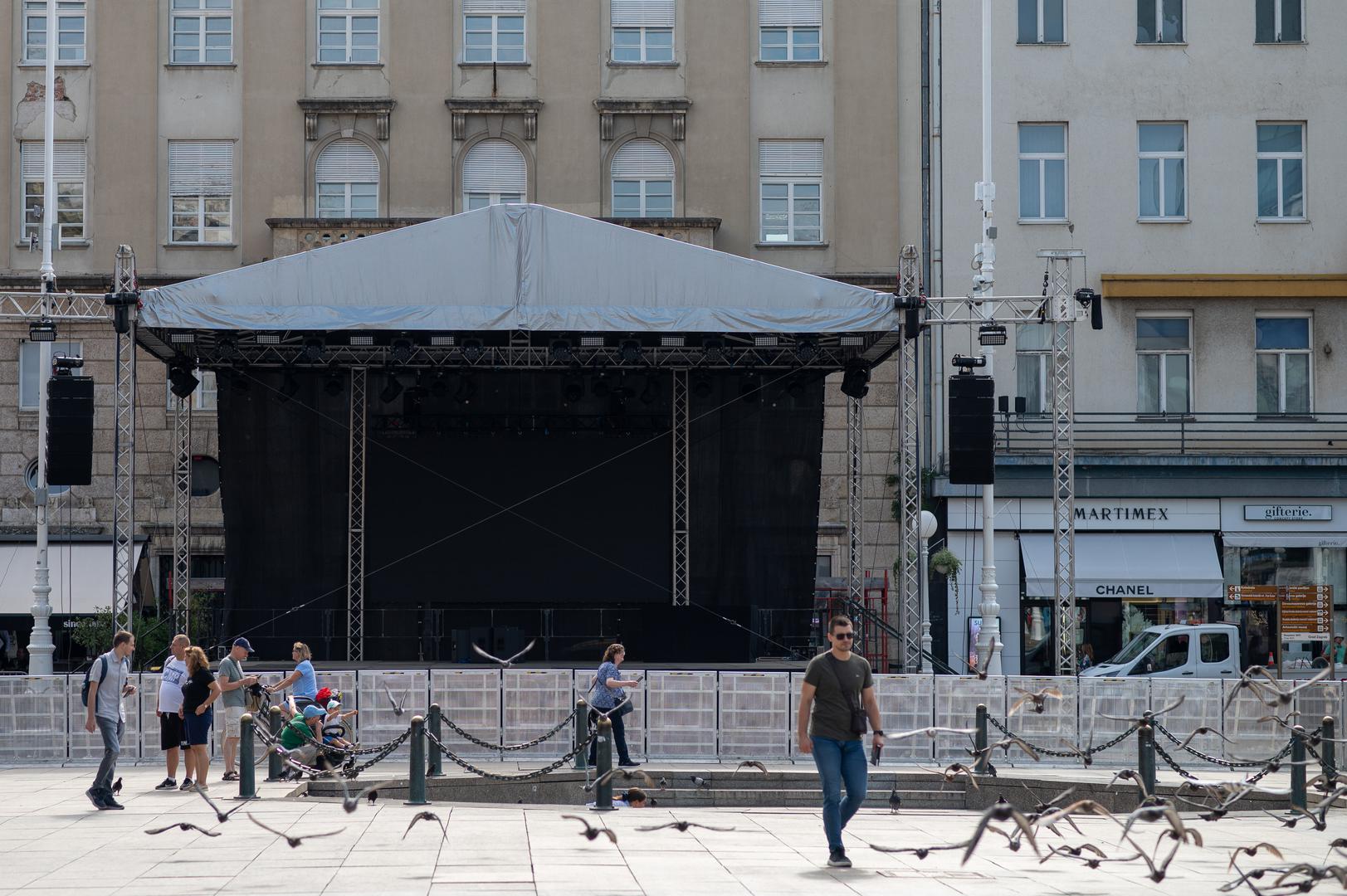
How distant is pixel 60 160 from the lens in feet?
107

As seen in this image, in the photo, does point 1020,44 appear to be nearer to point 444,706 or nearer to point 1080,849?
point 444,706

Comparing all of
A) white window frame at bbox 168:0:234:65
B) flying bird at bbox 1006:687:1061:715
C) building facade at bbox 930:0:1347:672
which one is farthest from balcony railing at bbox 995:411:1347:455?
white window frame at bbox 168:0:234:65

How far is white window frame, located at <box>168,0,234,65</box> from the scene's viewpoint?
3275cm

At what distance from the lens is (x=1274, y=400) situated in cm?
3316

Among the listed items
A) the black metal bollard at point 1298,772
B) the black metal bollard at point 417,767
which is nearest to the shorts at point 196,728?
the black metal bollard at point 417,767

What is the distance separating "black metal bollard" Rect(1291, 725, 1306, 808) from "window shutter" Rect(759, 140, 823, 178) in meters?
19.2

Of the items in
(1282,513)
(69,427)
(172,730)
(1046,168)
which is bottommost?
(172,730)

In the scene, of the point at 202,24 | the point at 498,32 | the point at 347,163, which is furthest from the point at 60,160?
the point at 498,32

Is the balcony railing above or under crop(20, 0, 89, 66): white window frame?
under

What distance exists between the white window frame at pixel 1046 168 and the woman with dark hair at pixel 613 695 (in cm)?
1798

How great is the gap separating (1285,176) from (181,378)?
21.9 metres

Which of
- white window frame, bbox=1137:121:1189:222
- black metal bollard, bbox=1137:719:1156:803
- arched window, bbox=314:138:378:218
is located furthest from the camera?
white window frame, bbox=1137:121:1189:222

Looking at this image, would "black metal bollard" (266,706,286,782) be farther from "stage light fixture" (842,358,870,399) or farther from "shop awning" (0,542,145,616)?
"shop awning" (0,542,145,616)

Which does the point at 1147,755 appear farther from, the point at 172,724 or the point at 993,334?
the point at 172,724
